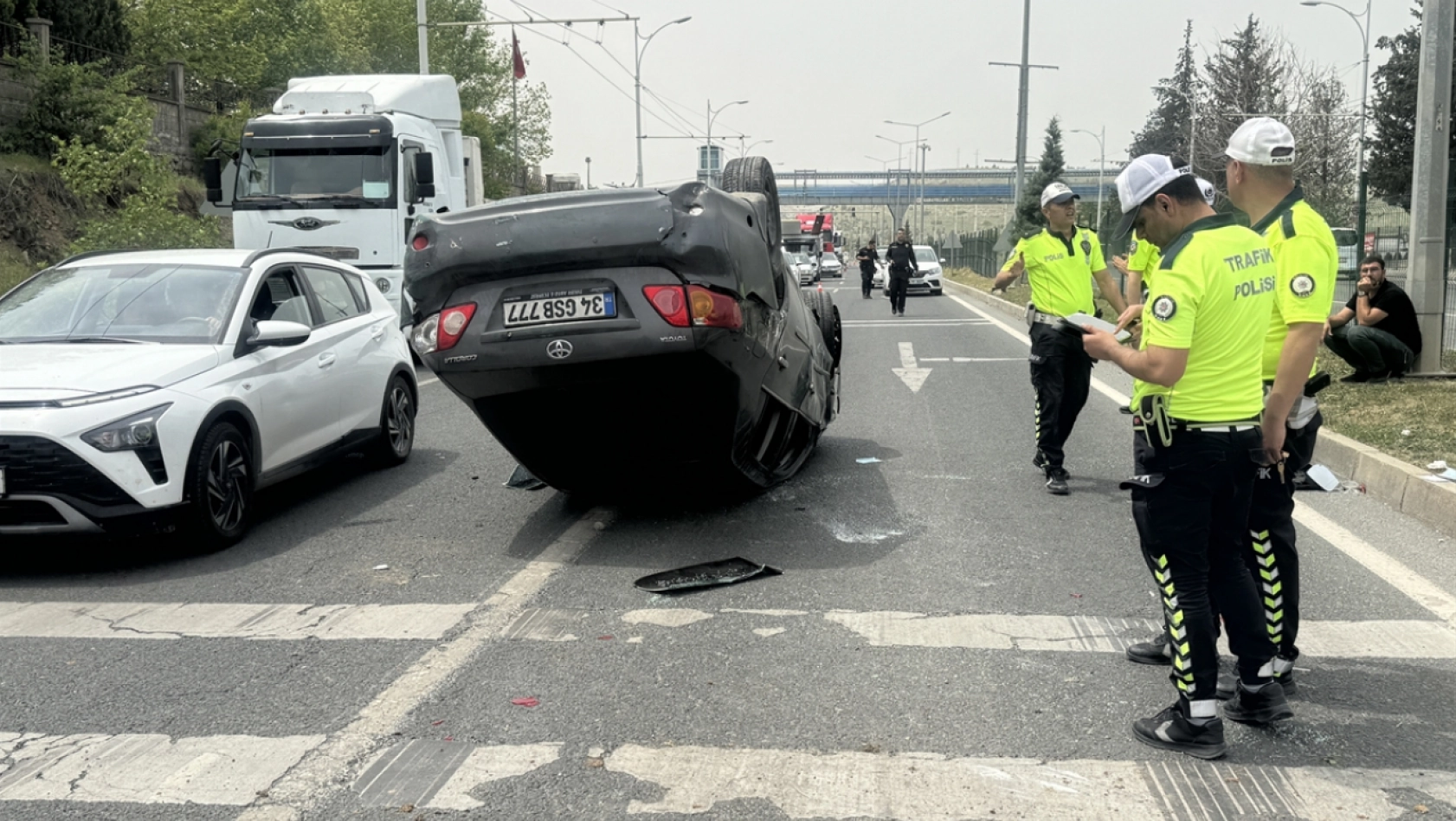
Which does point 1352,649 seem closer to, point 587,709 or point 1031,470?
point 587,709

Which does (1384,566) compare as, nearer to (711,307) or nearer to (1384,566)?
(1384,566)

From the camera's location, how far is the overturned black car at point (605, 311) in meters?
6.15

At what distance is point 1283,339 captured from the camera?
4434mm

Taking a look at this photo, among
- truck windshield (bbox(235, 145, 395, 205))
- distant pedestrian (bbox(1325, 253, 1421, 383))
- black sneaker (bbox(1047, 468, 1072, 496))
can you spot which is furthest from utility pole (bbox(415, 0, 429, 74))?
black sneaker (bbox(1047, 468, 1072, 496))

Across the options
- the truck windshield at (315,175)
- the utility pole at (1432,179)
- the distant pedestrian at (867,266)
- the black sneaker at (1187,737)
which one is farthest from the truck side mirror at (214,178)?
the distant pedestrian at (867,266)

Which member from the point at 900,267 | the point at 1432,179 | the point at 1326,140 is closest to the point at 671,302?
the point at 1432,179

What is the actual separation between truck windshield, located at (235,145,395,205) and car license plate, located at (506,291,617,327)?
38.8 feet

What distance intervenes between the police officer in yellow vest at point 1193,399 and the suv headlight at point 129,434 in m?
4.37

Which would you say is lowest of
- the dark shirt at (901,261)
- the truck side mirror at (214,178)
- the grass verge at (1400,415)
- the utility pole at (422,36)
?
the grass verge at (1400,415)

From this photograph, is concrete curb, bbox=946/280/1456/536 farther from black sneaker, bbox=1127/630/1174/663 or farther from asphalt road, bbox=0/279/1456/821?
black sneaker, bbox=1127/630/1174/663

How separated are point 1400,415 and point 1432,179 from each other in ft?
10.6

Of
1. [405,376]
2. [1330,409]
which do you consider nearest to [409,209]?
[405,376]

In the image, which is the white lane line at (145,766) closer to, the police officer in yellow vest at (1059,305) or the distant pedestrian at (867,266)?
the police officer in yellow vest at (1059,305)

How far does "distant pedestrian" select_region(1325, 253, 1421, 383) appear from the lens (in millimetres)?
12141
